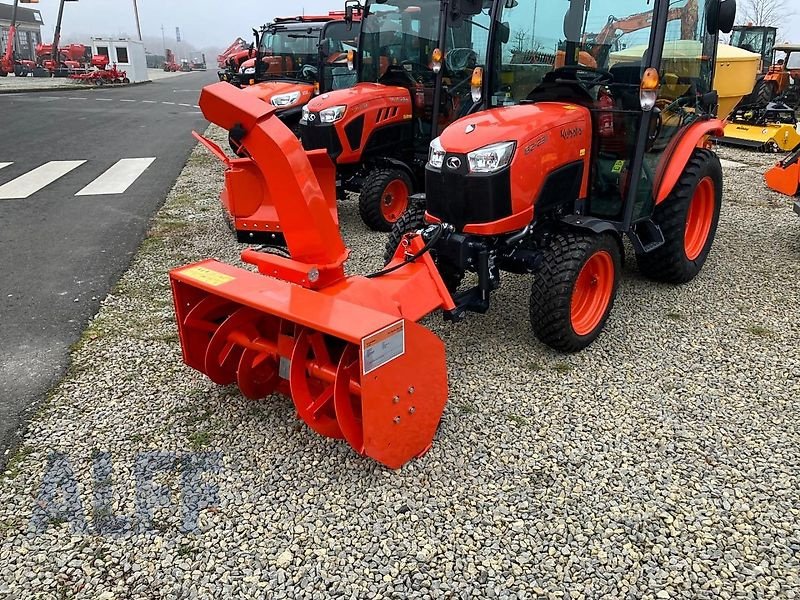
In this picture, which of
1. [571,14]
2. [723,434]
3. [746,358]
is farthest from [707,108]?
[723,434]

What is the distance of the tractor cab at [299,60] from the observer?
26.6 ft

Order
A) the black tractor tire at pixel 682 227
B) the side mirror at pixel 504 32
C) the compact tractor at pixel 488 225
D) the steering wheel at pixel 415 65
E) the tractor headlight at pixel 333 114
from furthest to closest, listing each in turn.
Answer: the steering wheel at pixel 415 65, the tractor headlight at pixel 333 114, the black tractor tire at pixel 682 227, the side mirror at pixel 504 32, the compact tractor at pixel 488 225

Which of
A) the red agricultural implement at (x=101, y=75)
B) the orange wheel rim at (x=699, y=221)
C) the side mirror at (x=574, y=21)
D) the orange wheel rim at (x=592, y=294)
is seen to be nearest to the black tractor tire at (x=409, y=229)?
the orange wheel rim at (x=592, y=294)

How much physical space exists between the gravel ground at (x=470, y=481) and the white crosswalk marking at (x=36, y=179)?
194 inches

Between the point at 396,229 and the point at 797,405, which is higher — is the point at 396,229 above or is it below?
above

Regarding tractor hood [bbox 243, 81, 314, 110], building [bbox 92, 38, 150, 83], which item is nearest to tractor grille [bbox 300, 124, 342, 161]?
tractor hood [bbox 243, 81, 314, 110]

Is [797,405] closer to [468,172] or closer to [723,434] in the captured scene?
[723,434]

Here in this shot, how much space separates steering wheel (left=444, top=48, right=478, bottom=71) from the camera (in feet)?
18.2

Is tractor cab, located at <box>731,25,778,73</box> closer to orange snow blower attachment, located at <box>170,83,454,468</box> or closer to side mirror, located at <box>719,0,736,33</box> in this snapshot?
side mirror, located at <box>719,0,736,33</box>

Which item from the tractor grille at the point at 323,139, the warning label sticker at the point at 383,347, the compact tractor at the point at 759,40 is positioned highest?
the compact tractor at the point at 759,40

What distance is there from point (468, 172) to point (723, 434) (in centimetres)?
187

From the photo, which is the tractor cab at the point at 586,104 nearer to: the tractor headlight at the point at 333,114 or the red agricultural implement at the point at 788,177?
the red agricultural implement at the point at 788,177

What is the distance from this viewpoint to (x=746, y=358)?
3844 millimetres

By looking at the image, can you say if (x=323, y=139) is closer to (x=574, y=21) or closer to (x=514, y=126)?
(x=574, y=21)
